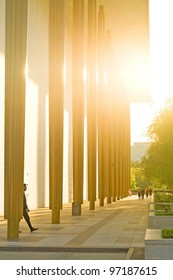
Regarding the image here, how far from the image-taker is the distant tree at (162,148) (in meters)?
31.5

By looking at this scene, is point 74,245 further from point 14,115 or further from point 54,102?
point 54,102

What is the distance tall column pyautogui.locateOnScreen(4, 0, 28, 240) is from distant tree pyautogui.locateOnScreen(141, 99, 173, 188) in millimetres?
17495

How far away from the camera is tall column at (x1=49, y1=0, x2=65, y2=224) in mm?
20656

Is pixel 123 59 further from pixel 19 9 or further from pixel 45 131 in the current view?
pixel 19 9

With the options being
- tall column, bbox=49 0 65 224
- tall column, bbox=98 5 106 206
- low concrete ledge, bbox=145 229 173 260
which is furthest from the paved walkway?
tall column, bbox=98 5 106 206

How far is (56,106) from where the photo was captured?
21062mm

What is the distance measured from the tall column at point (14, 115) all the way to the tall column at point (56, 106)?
5630 millimetres

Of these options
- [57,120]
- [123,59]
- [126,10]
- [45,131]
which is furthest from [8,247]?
[123,59]

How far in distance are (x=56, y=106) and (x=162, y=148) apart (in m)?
12.3

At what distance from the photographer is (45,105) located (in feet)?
119

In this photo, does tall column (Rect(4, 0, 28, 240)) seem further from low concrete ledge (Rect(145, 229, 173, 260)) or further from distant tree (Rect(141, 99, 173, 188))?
distant tree (Rect(141, 99, 173, 188))

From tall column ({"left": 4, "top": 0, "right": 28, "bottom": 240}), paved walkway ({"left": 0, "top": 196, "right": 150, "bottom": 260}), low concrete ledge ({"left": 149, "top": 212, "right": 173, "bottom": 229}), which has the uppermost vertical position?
tall column ({"left": 4, "top": 0, "right": 28, "bottom": 240})

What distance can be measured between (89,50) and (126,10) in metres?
7.90

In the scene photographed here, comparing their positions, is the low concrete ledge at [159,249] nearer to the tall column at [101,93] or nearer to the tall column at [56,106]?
the tall column at [56,106]
